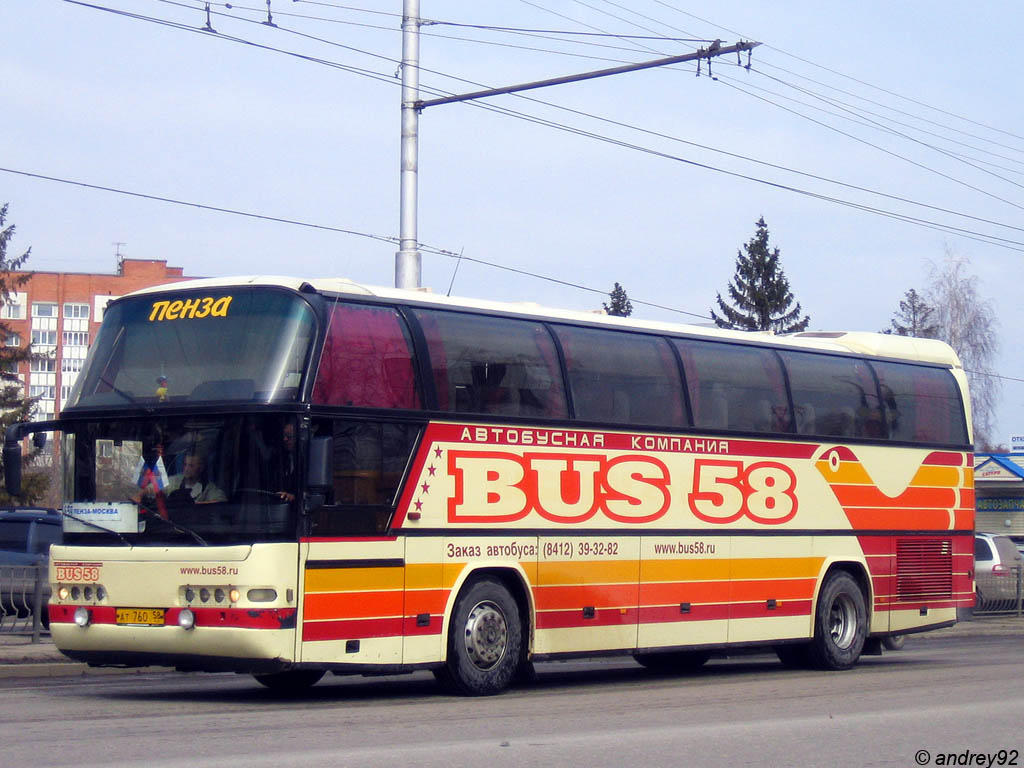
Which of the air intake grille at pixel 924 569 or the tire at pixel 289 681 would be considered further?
the air intake grille at pixel 924 569

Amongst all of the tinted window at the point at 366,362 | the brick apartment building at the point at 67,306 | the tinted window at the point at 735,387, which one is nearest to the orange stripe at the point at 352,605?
the tinted window at the point at 366,362

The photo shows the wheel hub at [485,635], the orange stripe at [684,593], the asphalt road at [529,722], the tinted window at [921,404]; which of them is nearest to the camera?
the asphalt road at [529,722]

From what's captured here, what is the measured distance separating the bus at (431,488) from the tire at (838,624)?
0.05 meters

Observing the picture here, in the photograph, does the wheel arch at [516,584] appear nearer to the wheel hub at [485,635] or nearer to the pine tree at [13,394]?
the wheel hub at [485,635]

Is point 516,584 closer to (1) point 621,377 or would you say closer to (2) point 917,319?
(1) point 621,377

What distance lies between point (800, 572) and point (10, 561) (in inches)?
450

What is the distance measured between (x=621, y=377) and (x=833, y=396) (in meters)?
3.97

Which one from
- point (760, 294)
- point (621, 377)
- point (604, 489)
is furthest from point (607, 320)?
point (760, 294)

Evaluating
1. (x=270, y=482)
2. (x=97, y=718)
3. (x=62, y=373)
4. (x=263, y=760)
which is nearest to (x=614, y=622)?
(x=270, y=482)

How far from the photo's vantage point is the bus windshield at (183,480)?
12.7m

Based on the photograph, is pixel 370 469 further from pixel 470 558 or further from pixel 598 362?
pixel 598 362

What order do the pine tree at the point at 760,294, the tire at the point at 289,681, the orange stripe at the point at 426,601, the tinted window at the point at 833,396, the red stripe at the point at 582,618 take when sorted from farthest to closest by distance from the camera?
the pine tree at the point at 760,294
the tinted window at the point at 833,396
the red stripe at the point at 582,618
the tire at the point at 289,681
the orange stripe at the point at 426,601

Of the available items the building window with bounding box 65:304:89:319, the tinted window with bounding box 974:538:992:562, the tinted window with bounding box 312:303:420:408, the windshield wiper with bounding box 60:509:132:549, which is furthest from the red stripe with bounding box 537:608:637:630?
the building window with bounding box 65:304:89:319

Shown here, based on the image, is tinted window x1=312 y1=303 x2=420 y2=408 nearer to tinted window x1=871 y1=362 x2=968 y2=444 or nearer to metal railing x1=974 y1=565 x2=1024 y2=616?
tinted window x1=871 y1=362 x2=968 y2=444
